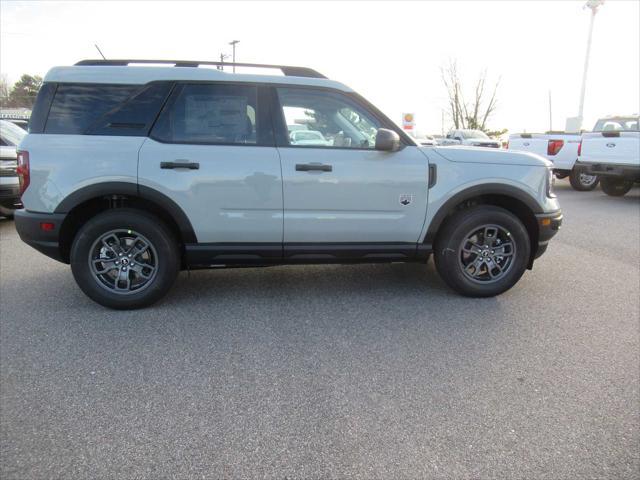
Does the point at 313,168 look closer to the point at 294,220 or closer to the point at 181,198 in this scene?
the point at 294,220

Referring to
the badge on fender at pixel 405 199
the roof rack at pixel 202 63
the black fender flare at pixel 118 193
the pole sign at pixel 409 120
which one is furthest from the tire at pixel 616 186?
the pole sign at pixel 409 120

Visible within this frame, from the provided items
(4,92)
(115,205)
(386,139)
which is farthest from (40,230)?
(4,92)

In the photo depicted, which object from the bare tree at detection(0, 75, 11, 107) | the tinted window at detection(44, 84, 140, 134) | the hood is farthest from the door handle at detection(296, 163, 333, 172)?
the bare tree at detection(0, 75, 11, 107)

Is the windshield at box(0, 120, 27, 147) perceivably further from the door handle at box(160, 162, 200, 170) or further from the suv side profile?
the door handle at box(160, 162, 200, 170)

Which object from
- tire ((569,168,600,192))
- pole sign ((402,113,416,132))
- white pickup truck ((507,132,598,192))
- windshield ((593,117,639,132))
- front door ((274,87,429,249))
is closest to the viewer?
front door ((274,87,429,249))

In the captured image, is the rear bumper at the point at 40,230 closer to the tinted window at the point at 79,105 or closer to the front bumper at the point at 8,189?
the tinted window at the point at 79,105

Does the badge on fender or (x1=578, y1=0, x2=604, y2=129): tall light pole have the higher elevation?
(x1=578, y1=0, x2=604, y2=129): tall light pole

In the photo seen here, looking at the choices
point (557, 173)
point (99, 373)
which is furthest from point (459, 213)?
point (557, 173)

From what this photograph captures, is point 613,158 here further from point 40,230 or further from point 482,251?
point 40,230

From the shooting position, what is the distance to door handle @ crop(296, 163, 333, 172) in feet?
13.5

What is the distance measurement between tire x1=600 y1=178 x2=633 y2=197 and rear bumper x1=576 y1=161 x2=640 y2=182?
92 cm

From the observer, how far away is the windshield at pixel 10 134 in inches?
303

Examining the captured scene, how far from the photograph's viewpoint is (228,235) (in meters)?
4.20

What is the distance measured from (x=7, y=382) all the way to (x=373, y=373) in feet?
7.36
